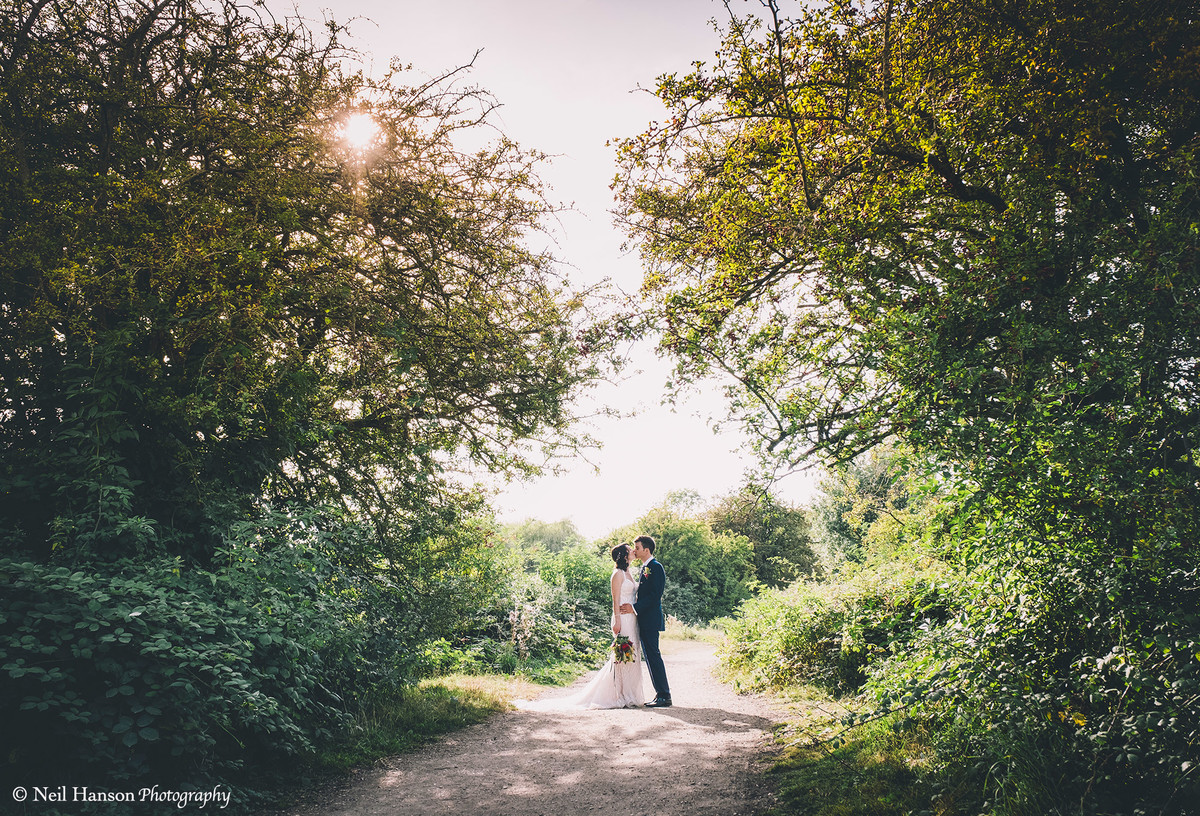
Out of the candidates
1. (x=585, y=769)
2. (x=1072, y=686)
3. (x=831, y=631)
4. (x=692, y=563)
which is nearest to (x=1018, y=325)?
(x=1072, y=686)

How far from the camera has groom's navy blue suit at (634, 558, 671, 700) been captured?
8.51m

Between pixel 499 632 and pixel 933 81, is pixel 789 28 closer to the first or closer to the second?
pixel 933 81

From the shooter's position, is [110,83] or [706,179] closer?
[110,83]

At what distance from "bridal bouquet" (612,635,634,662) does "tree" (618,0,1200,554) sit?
4801 mm

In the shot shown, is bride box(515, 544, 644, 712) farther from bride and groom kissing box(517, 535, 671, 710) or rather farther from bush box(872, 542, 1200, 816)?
bush box(872, 542, 1200, 816)

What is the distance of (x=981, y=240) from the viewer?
4.18m

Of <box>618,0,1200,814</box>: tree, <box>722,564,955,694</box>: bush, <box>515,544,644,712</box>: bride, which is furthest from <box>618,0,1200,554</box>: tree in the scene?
<box>515,544,644,712</box>: bride

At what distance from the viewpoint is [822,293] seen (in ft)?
17.3

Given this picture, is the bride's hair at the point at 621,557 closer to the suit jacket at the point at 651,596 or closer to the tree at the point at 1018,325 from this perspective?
the suit jacket at the point at 651,596

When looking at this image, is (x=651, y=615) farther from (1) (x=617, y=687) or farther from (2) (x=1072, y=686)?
(2) (x=1072, y=686)

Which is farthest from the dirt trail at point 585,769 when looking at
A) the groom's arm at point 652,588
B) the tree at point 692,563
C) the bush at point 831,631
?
the tree at point 692,563

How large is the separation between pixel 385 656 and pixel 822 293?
669 centimetres

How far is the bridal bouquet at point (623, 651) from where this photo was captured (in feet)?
28.1

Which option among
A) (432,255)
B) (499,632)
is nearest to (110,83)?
(432,255)
